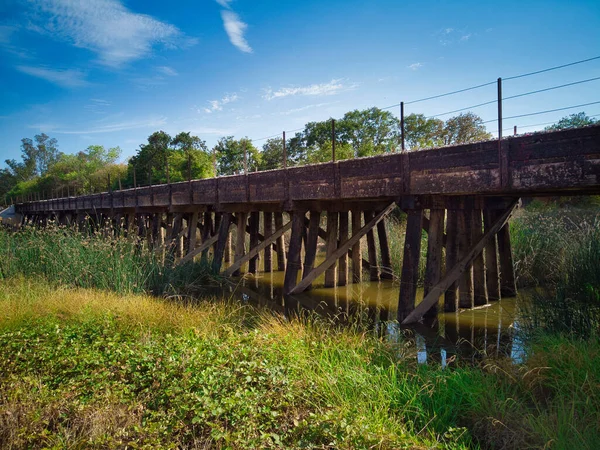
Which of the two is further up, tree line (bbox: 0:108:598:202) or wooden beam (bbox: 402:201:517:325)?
tree line (bbox: 0:108:598:202)

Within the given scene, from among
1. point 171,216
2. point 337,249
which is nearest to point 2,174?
point 171,216

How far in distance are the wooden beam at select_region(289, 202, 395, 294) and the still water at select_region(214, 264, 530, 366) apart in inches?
9.6

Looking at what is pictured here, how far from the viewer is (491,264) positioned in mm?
7586

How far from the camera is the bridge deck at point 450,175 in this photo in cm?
447

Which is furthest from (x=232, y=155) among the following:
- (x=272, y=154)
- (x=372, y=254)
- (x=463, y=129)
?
(x=372, y=254)

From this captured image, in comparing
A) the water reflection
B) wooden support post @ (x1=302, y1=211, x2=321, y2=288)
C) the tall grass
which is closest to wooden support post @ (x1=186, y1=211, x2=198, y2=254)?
the water reflection

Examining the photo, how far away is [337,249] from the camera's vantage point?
8.21 metres

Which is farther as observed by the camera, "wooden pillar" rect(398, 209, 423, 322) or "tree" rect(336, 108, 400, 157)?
"tree" rect(336, 108, 400, 157)

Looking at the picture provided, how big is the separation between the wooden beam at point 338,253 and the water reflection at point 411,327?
0.81 feet

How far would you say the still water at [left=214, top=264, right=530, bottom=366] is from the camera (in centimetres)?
521

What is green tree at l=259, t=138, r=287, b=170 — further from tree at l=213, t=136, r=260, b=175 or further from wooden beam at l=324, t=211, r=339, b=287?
wooden beam at l=324, t=211, r=339, b=287

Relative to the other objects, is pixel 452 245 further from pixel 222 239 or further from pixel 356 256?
pixel 222 239

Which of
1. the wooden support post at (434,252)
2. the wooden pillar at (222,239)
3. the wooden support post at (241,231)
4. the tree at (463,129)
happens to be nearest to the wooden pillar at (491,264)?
the wooden support post at (434,252)

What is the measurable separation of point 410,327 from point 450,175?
222cm
